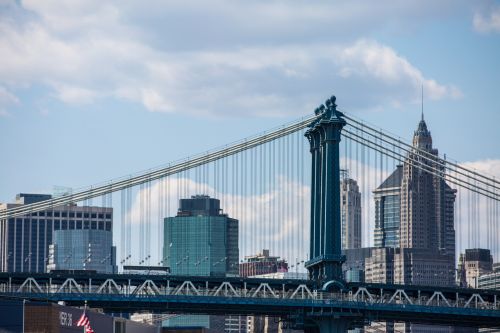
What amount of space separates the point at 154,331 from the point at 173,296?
655 cm

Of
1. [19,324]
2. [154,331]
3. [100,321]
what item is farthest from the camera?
[154,331]

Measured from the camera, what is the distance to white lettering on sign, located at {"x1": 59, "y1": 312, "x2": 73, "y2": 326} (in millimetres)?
136500

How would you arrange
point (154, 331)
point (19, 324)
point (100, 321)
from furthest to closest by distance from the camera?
1. point (154, 331)
2. point (100, 321)
3. point (19, 324)

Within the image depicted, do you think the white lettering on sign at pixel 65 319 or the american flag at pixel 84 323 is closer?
the white lettering on sign at pixel 65 319

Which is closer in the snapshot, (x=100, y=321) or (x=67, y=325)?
(x=67, y=325)

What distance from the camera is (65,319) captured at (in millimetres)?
137750

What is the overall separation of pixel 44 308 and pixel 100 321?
2303cm

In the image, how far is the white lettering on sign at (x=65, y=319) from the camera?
136500mm

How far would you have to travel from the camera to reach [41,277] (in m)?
198

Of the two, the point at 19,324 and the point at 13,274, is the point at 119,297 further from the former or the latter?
the point at 19,324

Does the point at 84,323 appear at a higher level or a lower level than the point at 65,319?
lower

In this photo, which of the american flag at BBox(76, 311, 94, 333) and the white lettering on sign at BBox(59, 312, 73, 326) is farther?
the american flag at BBox(76, 311, 94, 333)

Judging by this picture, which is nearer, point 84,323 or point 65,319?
point 65,319

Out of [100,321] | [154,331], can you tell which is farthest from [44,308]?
[154,331]
